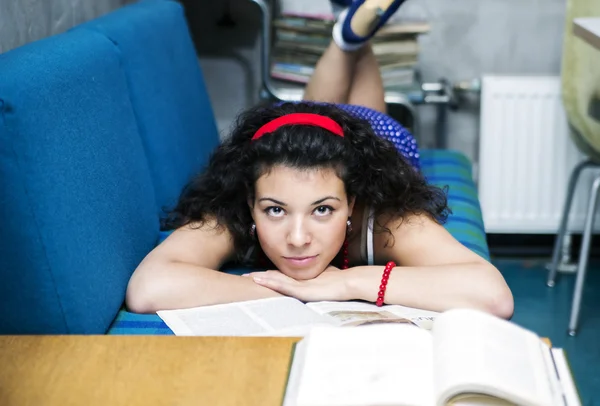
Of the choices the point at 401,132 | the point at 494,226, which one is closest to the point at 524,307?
the point at 494,226

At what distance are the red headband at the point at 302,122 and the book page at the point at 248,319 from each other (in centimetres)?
33

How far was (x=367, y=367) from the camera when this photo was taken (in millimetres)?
841

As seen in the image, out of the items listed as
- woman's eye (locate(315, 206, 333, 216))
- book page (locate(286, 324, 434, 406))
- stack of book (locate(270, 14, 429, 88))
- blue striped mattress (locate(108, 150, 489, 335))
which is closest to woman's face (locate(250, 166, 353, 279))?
woman's eye (locate(315, 206, 333, 216))

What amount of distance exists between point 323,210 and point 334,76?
2.96ft

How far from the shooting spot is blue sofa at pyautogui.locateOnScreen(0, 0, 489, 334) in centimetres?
117

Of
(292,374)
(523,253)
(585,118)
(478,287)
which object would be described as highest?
(292,374)

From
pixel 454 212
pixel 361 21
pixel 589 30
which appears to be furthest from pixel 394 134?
pixel 589 30

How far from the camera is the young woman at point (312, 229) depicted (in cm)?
141

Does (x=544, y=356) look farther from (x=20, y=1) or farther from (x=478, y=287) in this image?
(x=20, y=1)

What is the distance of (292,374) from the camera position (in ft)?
2.94

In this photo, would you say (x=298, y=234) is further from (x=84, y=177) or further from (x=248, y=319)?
(x=84, y=177)

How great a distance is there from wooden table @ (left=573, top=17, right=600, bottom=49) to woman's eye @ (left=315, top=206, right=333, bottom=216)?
32.1 inches

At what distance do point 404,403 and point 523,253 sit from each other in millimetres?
2364

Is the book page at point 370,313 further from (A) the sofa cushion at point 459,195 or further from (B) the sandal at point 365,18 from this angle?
(B) the sandal at point 365,18
